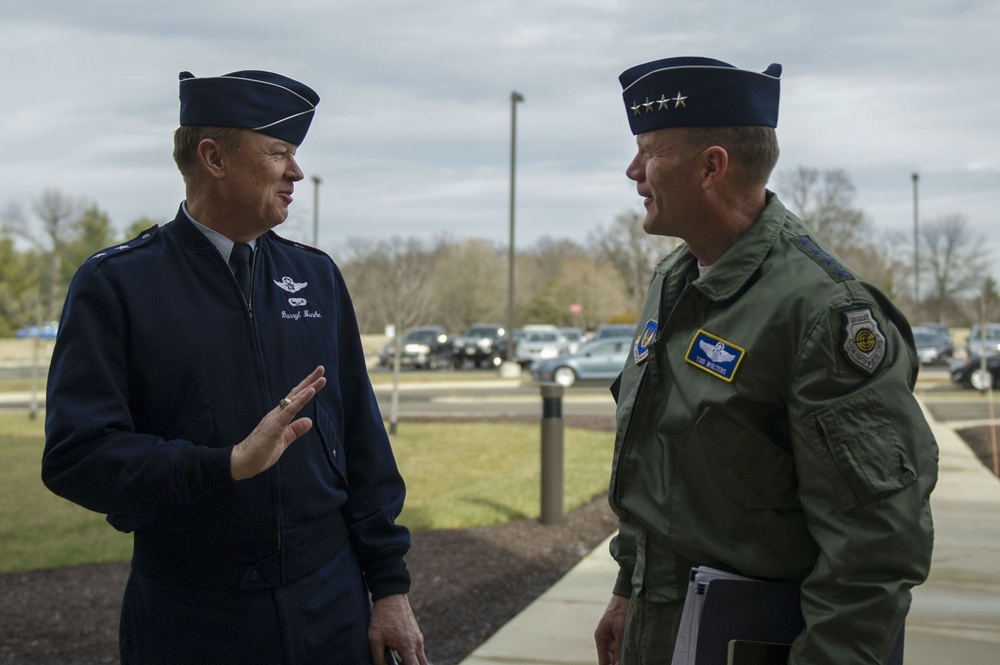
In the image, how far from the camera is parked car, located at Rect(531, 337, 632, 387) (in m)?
27.3

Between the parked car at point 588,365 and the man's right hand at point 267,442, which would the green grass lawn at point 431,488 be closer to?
the man's right hand at point 267,442

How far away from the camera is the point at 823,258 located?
1.96m

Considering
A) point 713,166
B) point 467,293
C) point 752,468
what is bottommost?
point 467,293

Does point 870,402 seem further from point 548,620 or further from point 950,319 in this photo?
point 950,319

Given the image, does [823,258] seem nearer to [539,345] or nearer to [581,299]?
[539,345]

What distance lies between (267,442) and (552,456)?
5.52 metres

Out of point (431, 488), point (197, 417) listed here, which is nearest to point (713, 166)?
point (197, 417)

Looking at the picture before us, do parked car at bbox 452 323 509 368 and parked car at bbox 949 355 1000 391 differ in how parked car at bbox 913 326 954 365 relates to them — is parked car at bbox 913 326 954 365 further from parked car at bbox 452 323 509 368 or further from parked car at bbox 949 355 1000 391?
parked car at bbox 452 323 509 368

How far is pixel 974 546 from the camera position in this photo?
6.93 m

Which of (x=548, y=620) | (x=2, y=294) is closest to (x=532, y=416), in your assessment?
(x=548, y=620)

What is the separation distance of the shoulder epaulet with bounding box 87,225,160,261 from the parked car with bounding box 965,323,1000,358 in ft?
85.1

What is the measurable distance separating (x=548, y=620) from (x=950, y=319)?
75.2 m

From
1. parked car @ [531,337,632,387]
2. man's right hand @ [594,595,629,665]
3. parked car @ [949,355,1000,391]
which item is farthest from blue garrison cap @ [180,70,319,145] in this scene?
parked car @ [531,337,632,387]

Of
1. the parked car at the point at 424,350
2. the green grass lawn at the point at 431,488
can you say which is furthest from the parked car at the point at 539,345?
A: the green grass lawn at the point at 431,488
